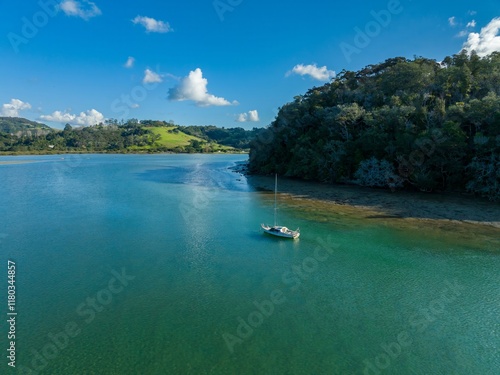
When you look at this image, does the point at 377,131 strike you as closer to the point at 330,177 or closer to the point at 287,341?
the point at 330,177

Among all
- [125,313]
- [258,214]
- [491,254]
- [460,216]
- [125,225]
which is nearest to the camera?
[125,313]

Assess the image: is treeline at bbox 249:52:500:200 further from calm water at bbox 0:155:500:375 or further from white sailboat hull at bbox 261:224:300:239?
white sailboat hull at bbox 261:224:300:239

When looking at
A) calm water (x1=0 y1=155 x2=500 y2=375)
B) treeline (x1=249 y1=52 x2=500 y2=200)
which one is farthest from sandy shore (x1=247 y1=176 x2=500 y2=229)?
calm water (x1=0 y1=155 x2=500 y2=375)

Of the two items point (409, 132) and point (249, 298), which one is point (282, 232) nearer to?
point (249, 298)

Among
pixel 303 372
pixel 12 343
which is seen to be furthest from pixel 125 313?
pixel 303 372

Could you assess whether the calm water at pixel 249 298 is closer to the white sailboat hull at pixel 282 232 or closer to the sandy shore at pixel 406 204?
the white sailboat hull at pixel 282 232

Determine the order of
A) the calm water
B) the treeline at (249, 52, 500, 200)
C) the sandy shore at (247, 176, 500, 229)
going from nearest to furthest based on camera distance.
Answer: the calm water → the sandy shore at (247, 176, 500, 229) → the treeline at (249, 52, 500, 200)

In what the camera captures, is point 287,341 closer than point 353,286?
Yes
